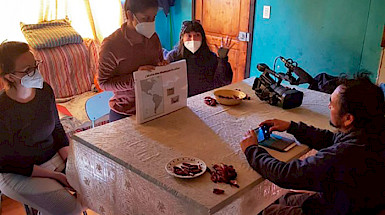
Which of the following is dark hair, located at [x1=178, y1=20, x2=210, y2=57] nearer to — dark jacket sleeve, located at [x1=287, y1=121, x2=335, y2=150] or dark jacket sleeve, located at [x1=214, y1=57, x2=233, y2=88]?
dark jacket sleeve, located at [x1=214, y1=57, x2=233, y2=88]

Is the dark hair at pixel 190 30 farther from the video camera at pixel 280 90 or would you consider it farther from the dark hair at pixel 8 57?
the dark hair at pixel 8 57

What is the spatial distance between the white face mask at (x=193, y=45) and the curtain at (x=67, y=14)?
1.68 meters

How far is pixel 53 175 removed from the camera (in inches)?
66.8

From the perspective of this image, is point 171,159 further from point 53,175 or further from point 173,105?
point 53,175

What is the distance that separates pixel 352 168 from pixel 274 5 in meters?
2.57

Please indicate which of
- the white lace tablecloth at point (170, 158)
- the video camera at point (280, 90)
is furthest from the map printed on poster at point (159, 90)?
the video camera at point (280, 90)

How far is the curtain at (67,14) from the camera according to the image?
3.02 metres

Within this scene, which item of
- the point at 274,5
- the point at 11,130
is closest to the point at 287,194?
the point at 11,130

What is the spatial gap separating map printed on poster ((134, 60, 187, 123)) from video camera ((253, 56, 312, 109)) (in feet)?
1.55

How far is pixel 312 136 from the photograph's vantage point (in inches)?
56.1

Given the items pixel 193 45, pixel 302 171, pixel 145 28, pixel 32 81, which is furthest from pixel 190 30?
pixel 302 171

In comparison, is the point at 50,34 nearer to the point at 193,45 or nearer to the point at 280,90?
the point at 193,45

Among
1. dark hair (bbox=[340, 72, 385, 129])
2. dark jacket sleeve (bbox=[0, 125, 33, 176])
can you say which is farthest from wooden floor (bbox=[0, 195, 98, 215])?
dark hair (bbox=[340, 72, 385, 129])

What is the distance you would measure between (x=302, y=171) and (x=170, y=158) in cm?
48
